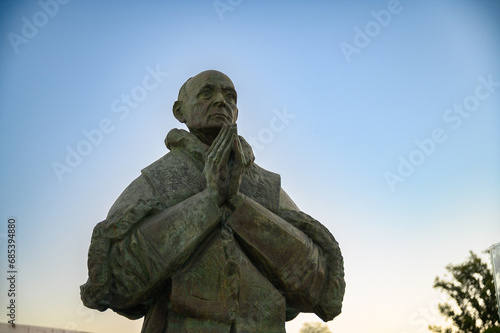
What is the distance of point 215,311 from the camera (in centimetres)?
468

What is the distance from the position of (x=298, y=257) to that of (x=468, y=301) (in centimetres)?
1775

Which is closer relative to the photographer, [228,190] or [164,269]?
[164,269]

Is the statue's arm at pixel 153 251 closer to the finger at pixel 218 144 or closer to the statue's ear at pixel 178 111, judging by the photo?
the finger at pixel 218 144

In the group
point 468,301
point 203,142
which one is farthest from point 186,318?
point 468,301

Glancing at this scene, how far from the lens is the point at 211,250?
193 inches

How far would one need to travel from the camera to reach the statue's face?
17.9 feet

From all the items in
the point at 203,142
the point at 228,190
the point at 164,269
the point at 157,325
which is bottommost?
the point at 157,325

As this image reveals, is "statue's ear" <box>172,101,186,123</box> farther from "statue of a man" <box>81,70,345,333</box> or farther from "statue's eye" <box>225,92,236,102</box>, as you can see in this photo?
"statue's eye" <box>225,92,236,102</box>

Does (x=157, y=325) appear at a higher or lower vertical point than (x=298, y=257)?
lower

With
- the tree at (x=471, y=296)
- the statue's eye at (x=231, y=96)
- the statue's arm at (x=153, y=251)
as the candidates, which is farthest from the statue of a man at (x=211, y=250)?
the tree at (x=471, y=296)

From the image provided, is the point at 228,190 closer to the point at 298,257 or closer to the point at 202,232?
the point at 202,232

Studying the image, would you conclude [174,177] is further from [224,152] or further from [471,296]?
[471,296]

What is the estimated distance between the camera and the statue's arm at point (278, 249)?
4.96 metres

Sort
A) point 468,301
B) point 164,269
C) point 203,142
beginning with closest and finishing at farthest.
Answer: point 164,269 → point 203,142 → point 468,301
